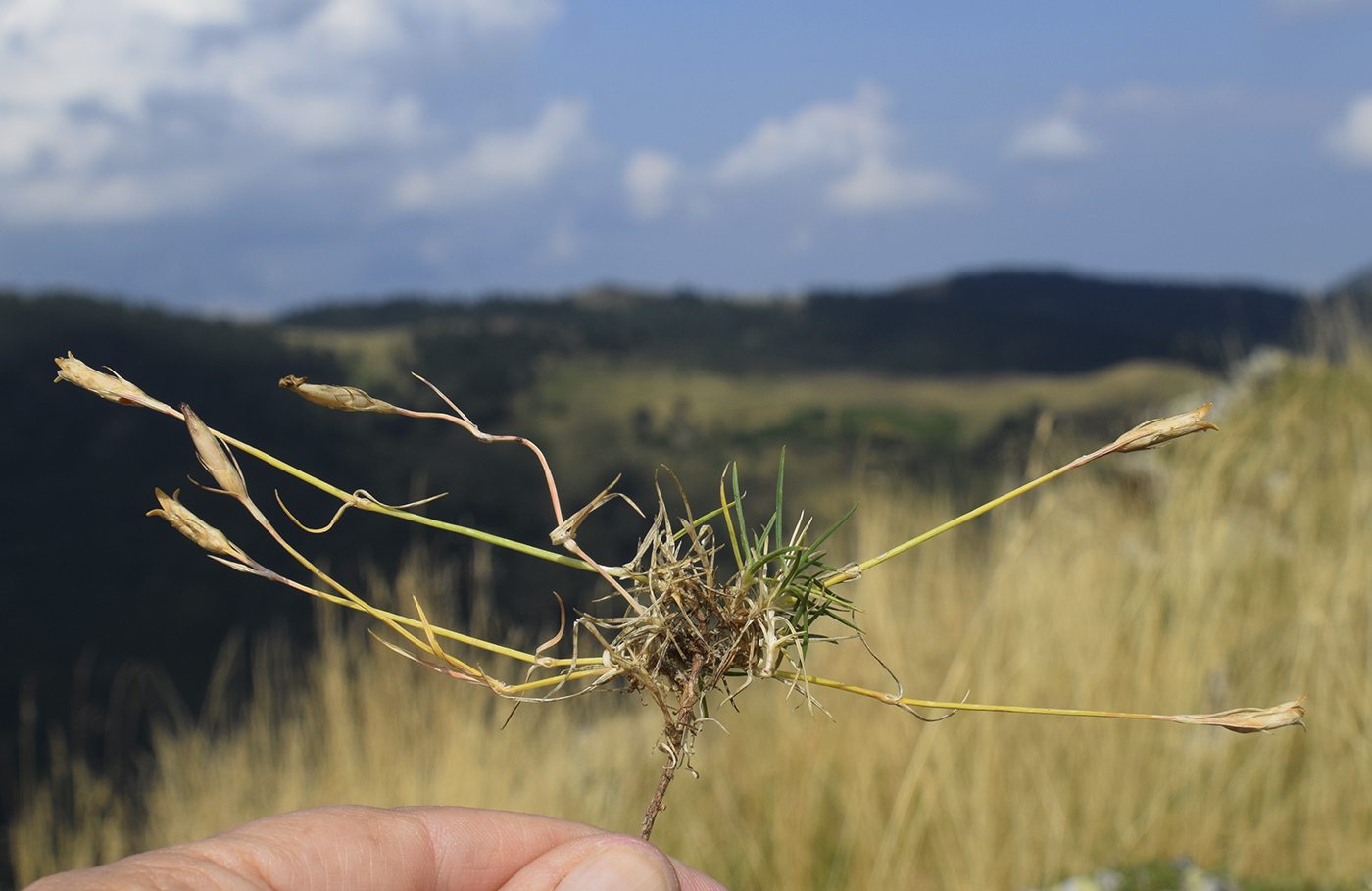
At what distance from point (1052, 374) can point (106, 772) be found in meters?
12.2

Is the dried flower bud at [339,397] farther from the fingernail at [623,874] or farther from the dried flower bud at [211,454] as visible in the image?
the fingernail at [623,874]

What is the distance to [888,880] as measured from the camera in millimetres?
2223

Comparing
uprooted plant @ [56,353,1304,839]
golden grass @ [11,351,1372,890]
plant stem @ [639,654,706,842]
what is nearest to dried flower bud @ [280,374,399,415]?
uprooted plant @ [56,353,1304,839]

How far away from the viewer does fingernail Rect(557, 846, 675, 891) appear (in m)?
0.66

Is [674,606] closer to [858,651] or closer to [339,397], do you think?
[339,397]

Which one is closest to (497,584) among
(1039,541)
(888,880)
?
(1039,541)

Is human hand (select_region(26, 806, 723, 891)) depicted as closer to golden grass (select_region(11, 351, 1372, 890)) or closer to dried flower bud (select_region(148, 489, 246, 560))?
dried flower bud (select_region(148, 489, 246, 560))

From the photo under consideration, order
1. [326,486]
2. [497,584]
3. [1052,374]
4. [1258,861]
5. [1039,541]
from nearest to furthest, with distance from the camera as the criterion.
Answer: [326,486] < [1258,861] < [1039,541] < [497,584] < [1052,374]

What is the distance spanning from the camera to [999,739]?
2.46 meters

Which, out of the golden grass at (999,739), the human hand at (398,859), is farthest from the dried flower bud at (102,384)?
the golden grass at (999,739)

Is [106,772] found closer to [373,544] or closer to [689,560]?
[373,544]

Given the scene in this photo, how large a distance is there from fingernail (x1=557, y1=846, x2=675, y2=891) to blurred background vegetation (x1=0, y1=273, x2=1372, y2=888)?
528 millimetres

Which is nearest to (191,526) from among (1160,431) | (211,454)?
(211,454)

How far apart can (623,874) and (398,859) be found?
28 centimetres
